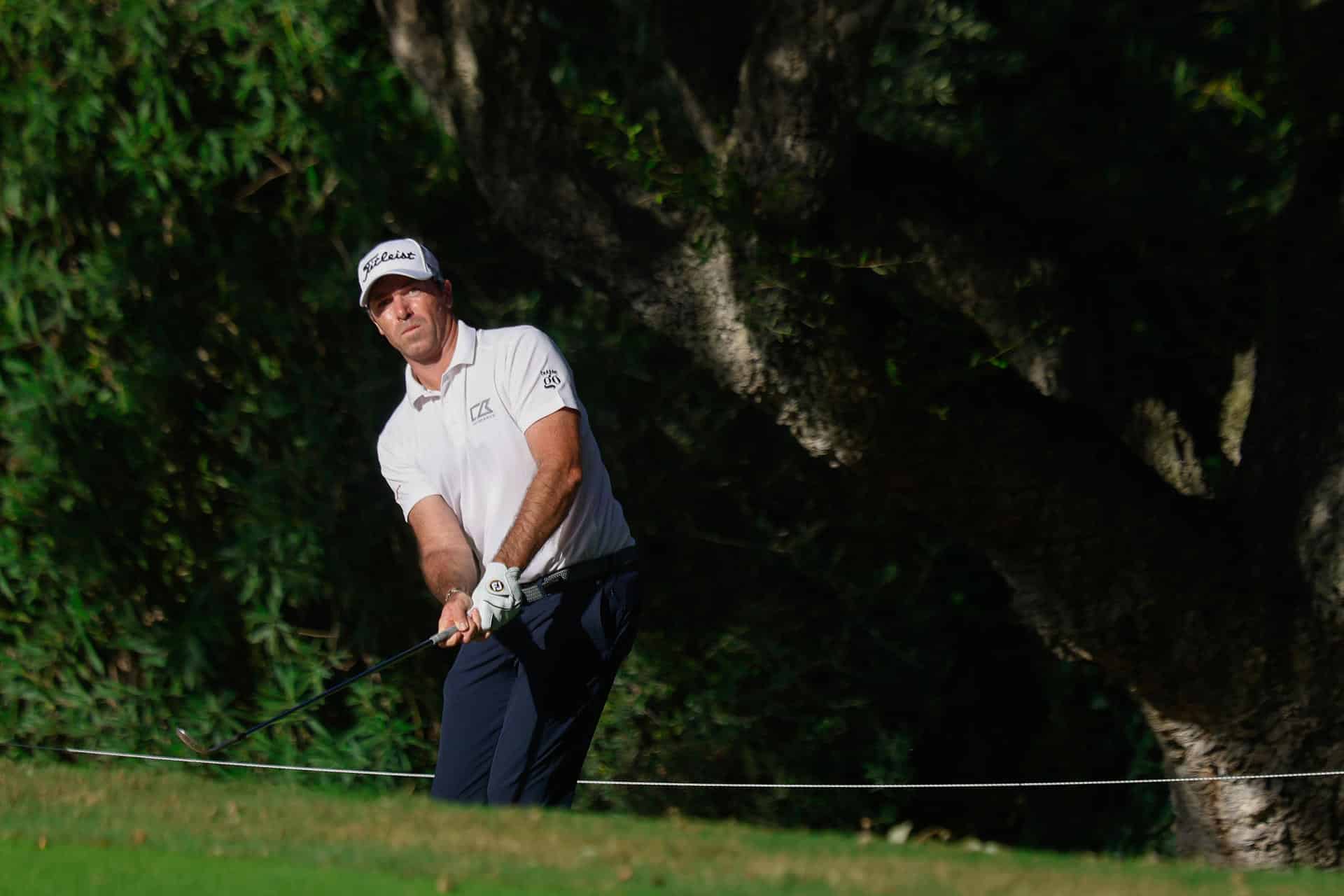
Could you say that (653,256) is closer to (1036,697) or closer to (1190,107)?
(1190,107)

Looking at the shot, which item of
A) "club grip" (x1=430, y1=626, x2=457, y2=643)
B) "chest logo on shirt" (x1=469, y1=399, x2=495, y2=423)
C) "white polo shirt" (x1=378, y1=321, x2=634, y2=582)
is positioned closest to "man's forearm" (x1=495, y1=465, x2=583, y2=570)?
"white polo shirt" (x1=378, y1=321, x2=634, y2=582)

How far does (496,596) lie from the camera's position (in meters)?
4.98

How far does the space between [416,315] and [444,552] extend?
74 cm

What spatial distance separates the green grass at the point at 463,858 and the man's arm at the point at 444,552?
69 centimetres

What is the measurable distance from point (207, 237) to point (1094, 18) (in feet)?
12.7

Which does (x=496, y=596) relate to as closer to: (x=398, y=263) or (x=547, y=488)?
(x=547, y=488)

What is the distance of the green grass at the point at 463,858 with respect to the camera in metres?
3.73

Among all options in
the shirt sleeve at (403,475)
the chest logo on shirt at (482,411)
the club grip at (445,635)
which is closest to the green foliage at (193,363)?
the shirt sleeve at (403,475)

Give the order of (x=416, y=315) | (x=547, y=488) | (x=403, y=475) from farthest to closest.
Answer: (x=403, y=475) → (x=416, y=315) → (x=547, y=488)

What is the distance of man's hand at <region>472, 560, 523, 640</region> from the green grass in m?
0.54

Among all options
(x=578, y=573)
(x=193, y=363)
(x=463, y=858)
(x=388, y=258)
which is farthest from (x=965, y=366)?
(x=193, y=363)

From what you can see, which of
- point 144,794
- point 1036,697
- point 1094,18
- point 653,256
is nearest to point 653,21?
point 653,256

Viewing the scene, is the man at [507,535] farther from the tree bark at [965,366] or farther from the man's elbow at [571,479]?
the tree bark at [965,366]

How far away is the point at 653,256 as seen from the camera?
618 cm
